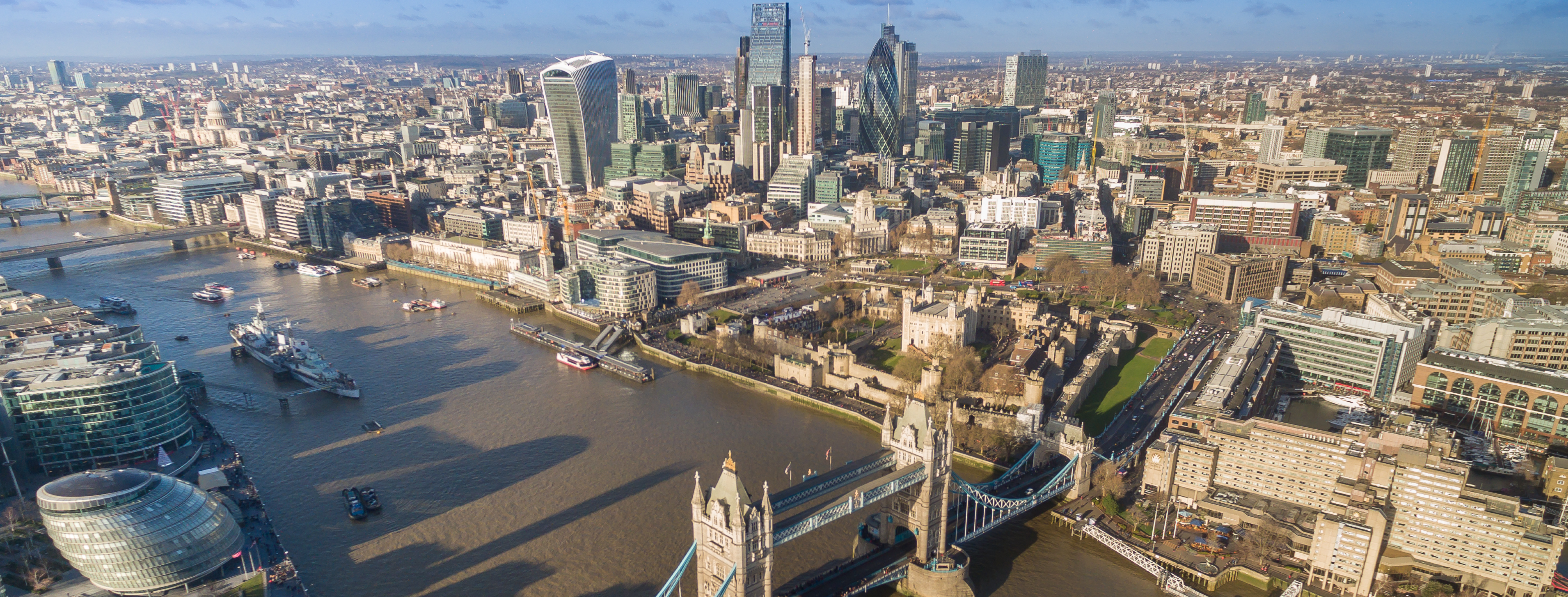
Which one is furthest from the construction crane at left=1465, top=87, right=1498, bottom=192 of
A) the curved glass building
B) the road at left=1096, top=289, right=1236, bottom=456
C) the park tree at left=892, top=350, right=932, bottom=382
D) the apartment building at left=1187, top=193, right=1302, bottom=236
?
the curved glass building

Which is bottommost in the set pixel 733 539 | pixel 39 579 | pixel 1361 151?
pixel 39 579

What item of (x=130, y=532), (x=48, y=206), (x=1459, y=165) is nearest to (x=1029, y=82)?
(x=1459, y=165)

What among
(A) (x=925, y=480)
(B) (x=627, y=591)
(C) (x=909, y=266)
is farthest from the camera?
(C) (x=909, y=266)

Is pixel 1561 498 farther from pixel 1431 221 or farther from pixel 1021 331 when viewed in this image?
pixel 1431 221

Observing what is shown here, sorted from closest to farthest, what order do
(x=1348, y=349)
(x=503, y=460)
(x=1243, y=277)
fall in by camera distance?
(x=503, y=460)
(x=1348, y=349)
(x=1243, y=277)

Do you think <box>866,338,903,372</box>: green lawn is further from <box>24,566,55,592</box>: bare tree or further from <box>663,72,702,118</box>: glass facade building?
<box>663,72,702,118</box>: glass facade building

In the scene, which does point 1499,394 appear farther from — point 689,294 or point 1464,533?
point 689,294

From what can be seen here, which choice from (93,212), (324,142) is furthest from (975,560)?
(324,142)
